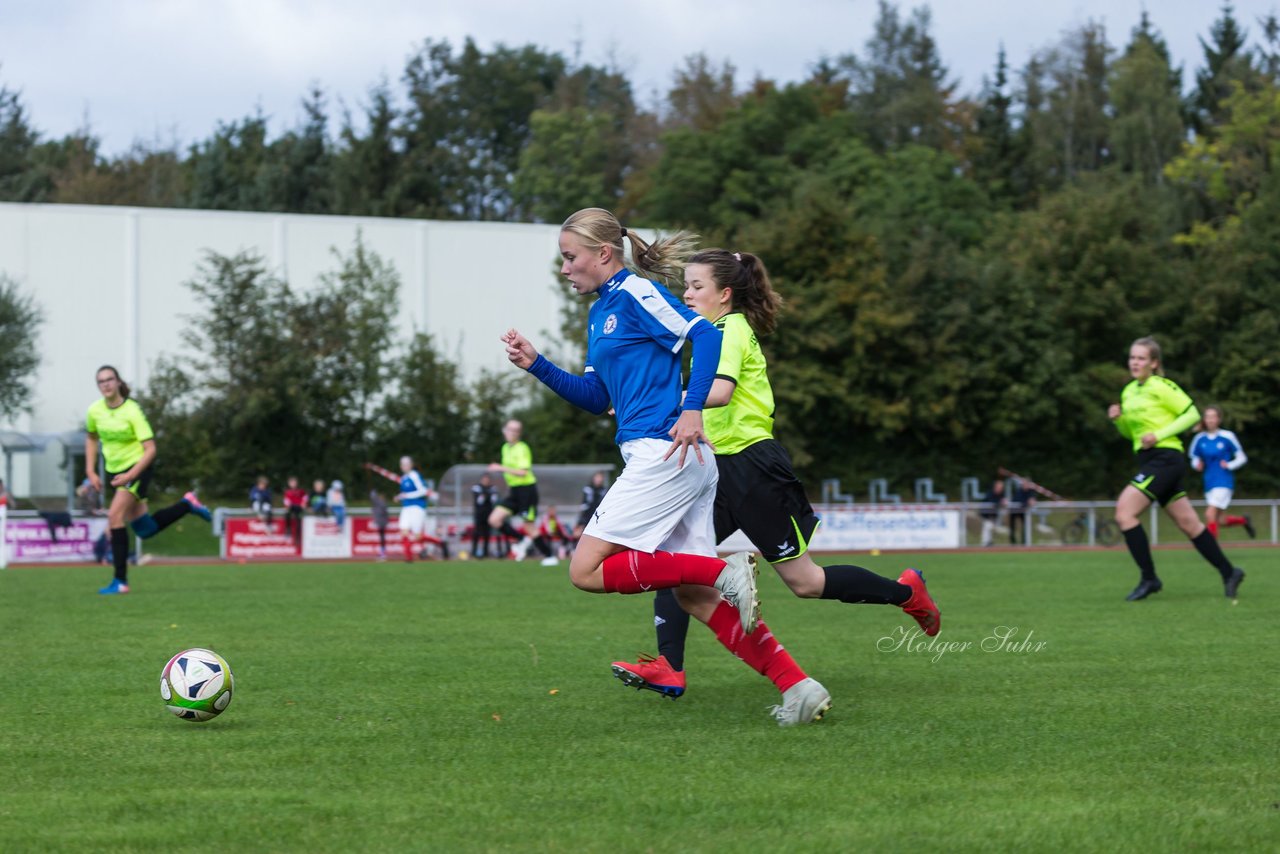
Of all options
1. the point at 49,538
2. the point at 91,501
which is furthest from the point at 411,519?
the point at 49,538

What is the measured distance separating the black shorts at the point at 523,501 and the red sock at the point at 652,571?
54.0 feet

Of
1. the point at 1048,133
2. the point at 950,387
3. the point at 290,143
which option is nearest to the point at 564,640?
the point at 950,387

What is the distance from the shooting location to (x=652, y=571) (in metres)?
5.59

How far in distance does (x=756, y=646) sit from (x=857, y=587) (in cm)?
84

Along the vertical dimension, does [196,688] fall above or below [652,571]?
below

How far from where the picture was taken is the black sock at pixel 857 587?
642 cm

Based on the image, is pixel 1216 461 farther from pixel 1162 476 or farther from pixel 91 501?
pixel 91 501

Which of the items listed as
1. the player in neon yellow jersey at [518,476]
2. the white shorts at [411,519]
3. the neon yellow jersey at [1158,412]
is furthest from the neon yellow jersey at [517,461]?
the neon yellow jersey at [1158,412]

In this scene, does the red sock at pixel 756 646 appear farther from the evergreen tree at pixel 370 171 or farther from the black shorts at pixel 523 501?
the evergreen tree at pixel 370 171

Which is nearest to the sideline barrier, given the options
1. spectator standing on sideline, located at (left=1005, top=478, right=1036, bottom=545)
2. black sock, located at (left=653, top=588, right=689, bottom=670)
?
spectator standing on sideline, located at (left=1005, top=478, right=1036, bottom=545)

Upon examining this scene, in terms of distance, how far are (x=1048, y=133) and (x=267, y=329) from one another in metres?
37.8

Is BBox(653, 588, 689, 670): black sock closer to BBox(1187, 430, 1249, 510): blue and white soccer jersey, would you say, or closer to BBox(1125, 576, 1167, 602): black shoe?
BBox(1125, 576, 1167, 602): black shoe

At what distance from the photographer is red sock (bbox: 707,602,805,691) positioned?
5754 mm

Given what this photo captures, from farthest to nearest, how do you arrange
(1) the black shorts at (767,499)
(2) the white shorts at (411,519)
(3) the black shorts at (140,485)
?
1. (2) the white shorts at (411,519)
2. (3) the black shorts at (140,485)
3. (1) the black shorts at (767,499)
